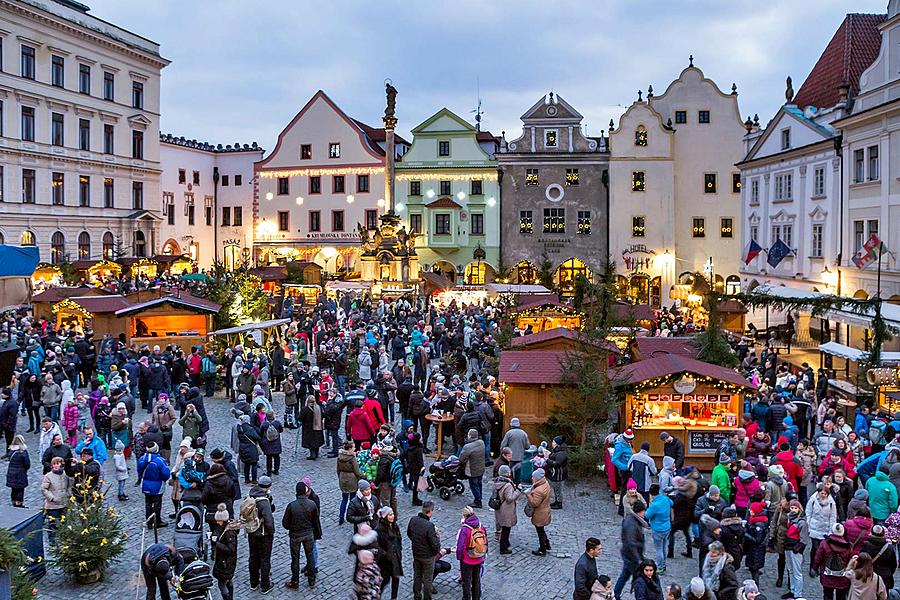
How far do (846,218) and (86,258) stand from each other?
4103 cm

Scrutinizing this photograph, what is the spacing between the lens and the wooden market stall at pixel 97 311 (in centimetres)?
2716

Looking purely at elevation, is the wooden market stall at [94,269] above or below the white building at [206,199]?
below

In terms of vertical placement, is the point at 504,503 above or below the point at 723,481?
below

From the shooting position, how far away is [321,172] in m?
55.4

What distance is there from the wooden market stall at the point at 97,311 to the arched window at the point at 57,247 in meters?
19.6

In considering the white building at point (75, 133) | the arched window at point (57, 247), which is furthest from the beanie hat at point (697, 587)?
the arched window at point (57, 247)

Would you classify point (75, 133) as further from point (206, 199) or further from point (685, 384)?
point (685, 384)

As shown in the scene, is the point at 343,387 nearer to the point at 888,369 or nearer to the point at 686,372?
the point at 686,372

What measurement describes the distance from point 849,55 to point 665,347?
21674 millimetres

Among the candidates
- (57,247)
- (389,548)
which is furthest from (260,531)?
(57,247)

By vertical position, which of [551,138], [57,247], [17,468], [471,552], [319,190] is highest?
[551,138]

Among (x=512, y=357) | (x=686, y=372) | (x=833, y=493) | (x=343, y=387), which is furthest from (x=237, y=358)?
(x=833, y=493)

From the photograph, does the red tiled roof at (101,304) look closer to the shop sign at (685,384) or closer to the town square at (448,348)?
the town square at (448,348)

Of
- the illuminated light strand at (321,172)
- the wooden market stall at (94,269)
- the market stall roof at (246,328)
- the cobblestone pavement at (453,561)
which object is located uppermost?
the illuminated light strand at (321,172)
